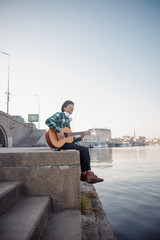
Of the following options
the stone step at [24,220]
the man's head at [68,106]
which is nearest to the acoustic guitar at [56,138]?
the man's head at [68,106]

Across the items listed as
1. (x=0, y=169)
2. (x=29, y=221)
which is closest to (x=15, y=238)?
(x=29, y=221)

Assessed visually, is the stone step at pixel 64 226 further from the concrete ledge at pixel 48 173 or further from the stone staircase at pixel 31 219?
the concrete ledge at pixel 48 173

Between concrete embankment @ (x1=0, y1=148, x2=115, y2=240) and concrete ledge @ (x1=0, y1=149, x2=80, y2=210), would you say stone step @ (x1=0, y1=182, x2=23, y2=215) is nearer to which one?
concrete embankment @ (x1=0, y1=148, x2=115, y2=240)

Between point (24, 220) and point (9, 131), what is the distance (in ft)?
63.1

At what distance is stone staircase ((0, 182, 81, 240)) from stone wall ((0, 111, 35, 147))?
54.3 ft

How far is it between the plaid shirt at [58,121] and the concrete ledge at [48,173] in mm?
817

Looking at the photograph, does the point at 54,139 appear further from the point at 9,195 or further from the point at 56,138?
the point at 9,195

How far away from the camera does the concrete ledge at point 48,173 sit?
2.60 metres

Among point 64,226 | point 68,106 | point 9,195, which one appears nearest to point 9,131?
point 68,106

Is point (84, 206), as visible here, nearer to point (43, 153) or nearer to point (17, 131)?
point (43, 153)

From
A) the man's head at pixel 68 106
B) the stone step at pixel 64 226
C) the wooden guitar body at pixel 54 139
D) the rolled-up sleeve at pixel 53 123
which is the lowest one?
the stone step at pixel 64 226

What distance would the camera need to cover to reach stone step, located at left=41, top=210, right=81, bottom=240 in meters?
1.81

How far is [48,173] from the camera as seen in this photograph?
2.64 m

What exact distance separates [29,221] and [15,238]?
0.95ft
